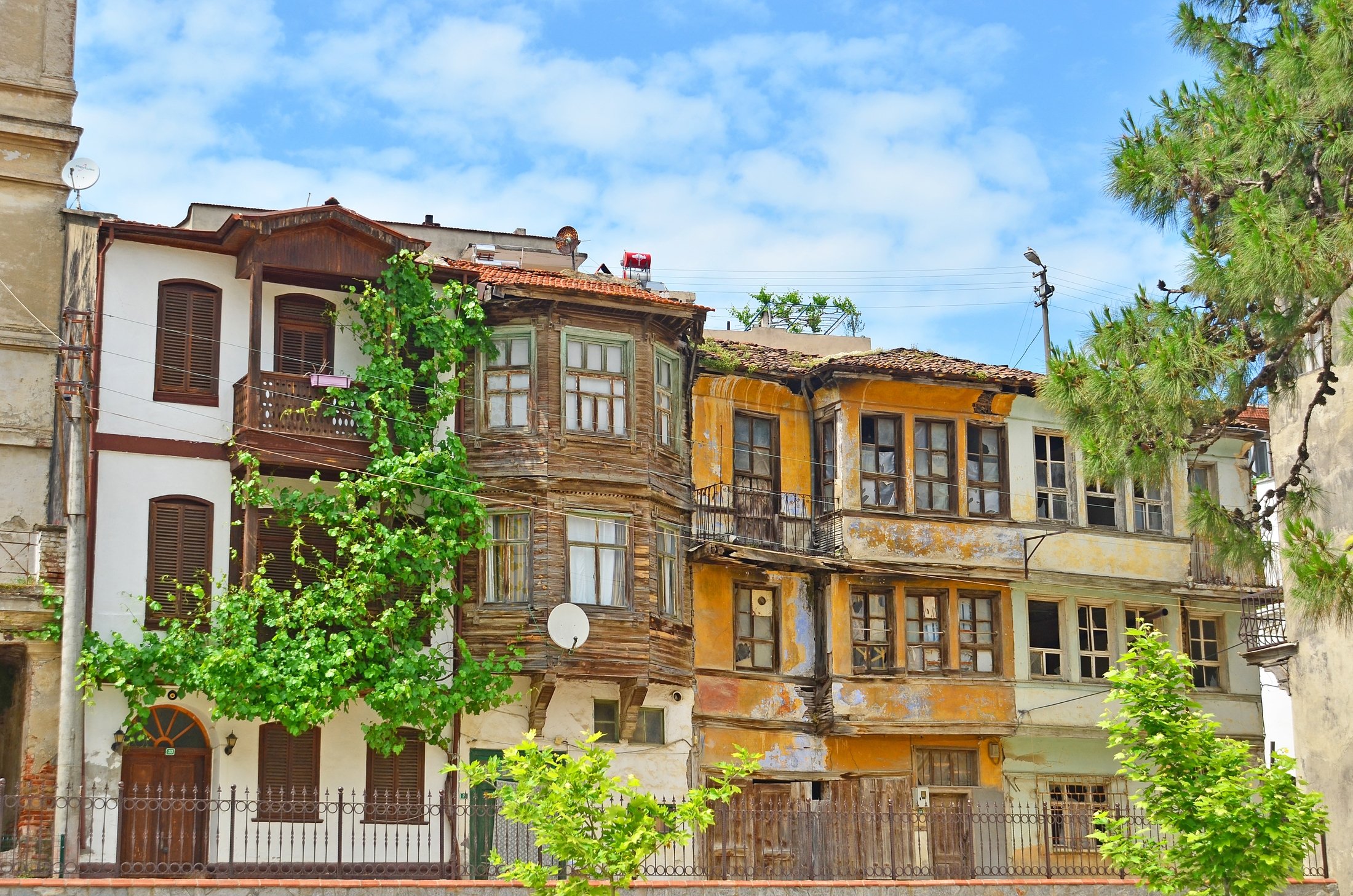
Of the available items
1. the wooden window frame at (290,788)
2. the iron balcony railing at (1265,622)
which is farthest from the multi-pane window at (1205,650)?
the wooden window frame at (290,788)

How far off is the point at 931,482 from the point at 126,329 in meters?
14.9

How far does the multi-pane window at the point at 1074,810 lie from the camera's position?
28.9 meters

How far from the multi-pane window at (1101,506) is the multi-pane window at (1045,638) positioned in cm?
192

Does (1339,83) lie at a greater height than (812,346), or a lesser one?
lesser

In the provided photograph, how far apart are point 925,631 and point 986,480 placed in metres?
3.19

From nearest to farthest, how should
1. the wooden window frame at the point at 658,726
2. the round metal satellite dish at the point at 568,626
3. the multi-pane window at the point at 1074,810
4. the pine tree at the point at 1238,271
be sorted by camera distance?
the pine tree at the point at 1238,271 → the round metal satellite dish at the point at 568,626 → the multi-pane window at the point at 1074,810 → the wooden window frame at the point at 658,726

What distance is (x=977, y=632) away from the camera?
1359 inches

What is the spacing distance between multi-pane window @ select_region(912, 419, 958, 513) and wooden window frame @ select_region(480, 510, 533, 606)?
27.0 ft

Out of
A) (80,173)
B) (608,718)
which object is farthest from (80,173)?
(608,718)

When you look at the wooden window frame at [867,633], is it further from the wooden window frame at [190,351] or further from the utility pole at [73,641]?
the utility pole at [73,641]

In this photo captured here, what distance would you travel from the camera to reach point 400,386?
28391mm

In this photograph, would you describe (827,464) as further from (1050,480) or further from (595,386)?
(595,386)

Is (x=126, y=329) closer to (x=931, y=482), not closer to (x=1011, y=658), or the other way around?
(x=931, y=482)

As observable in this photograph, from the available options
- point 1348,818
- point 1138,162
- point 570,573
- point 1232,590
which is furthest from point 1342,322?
point 1232,590
